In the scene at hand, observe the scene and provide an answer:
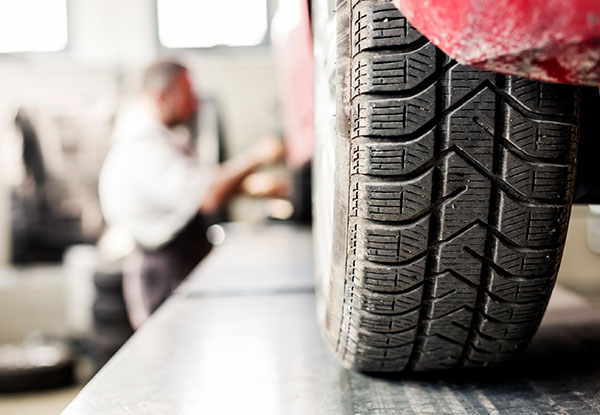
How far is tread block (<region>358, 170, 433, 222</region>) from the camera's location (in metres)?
0.57

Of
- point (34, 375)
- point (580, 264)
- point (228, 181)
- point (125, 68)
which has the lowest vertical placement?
point (34, 375)

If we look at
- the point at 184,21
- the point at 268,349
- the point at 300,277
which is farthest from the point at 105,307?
the point at 184,21

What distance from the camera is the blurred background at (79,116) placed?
371 cm

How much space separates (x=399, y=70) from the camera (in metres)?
0.56

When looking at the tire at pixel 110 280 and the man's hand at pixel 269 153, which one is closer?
the man's hand at pixel 269 153

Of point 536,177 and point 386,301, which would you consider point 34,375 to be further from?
point 536,177

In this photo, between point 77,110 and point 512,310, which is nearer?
point 512,310

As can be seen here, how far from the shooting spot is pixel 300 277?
4.99 ft

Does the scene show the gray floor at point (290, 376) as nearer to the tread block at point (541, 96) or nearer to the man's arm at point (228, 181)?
the tread block at point (541, 96)

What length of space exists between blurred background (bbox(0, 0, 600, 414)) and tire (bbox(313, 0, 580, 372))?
9.91 feet

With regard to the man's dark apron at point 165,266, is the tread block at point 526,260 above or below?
above

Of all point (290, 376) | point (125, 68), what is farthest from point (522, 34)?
point (125, 68)

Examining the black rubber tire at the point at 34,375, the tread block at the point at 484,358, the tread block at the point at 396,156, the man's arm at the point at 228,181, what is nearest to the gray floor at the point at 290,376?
the tread block at the point at 484,358

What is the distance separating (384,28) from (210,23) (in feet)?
12.9
